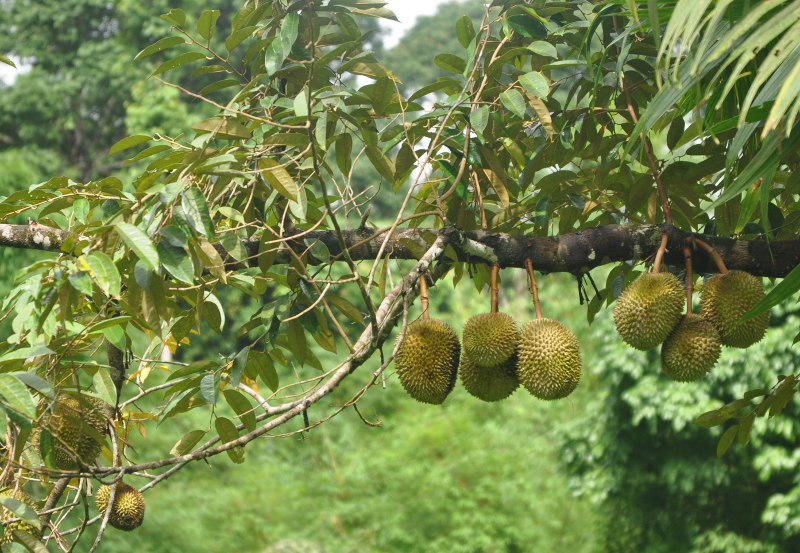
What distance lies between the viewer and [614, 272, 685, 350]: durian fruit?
1.56 meters

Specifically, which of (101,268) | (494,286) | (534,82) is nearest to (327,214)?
(494,286)

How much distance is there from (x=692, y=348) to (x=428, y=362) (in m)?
0.48

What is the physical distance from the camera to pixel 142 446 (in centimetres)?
704

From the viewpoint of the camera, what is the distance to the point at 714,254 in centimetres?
165

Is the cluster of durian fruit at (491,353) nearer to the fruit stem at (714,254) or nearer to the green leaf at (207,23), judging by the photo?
the fruit stem at (714,254)

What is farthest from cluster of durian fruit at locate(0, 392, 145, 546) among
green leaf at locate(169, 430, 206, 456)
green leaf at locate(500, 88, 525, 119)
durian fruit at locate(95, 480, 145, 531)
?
green leaf at locate(500, 88, 525, 119)

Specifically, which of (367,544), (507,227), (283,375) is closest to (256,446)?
(283,375)

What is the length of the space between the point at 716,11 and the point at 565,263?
66 cm

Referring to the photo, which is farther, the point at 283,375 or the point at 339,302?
the point at 283,375

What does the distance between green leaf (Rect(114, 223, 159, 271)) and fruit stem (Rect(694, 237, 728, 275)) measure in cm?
102

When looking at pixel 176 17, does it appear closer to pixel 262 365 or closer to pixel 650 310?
pixel 262 365

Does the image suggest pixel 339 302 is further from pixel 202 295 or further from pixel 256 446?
pixel 256 446

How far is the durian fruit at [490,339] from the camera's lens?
1592mm

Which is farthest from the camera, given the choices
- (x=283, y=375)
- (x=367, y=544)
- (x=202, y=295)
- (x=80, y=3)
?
(x=80, y=3)
